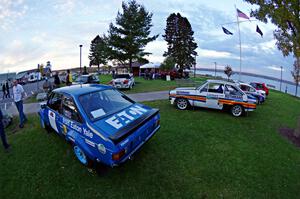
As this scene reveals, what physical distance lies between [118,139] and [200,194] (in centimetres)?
197

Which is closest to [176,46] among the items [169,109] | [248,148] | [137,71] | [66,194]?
[137,71]

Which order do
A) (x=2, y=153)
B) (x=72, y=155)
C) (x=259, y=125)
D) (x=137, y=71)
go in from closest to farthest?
(x=72, y=155), (x=2, y=153), (x=259, y=125), (x=137, y=71)

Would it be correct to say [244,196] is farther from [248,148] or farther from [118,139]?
[118,139]

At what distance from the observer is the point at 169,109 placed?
841 centimetres

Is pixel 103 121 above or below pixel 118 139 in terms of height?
above

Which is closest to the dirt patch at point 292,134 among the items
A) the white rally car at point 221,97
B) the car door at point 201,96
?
the white rally car at point 221,97

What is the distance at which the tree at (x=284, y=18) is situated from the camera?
5.42 m

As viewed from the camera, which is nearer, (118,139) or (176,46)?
(118,139)

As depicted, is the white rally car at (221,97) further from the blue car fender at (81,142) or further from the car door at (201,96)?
the blue car fender at (81,142)

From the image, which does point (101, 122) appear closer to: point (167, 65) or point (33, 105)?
point (33, 105)

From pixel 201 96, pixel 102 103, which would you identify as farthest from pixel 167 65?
pixel 102 103

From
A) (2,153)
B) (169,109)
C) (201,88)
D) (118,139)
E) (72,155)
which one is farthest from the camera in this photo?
(169,109)

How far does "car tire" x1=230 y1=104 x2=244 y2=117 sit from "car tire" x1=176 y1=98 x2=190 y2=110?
6.94ft

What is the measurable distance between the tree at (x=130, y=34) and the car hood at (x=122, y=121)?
71.5 feet
